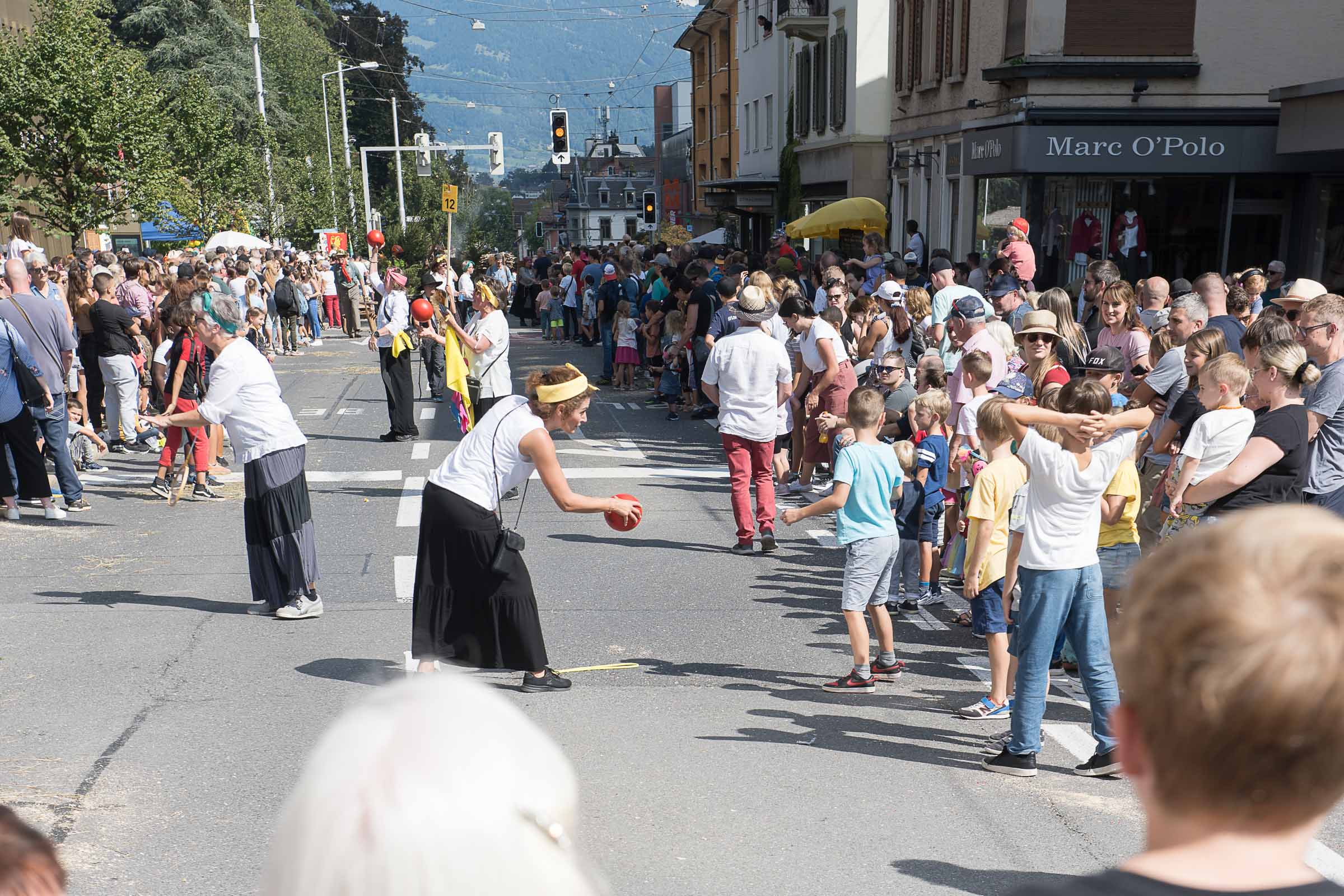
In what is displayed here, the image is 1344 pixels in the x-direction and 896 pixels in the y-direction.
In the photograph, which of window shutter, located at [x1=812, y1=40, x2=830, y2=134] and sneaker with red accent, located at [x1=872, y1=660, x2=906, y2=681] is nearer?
sneaker with red accent, located at [x1=872, y1=660, x2=906, y2=681]

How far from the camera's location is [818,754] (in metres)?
5.51

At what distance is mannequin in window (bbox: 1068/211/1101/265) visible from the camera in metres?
18.4

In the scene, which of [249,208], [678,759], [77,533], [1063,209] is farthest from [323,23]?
[678,759]

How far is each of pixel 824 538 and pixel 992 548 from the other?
3.92m

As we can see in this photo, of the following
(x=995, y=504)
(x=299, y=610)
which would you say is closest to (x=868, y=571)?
(x=995, y=504)

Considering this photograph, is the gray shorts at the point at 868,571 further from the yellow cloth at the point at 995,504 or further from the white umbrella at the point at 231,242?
the white umbrella at the point at 231,242

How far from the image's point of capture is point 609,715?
5.99 meters

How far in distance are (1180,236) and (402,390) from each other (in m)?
12.1

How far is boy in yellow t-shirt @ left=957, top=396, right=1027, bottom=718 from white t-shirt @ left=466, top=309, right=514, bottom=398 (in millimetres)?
5943

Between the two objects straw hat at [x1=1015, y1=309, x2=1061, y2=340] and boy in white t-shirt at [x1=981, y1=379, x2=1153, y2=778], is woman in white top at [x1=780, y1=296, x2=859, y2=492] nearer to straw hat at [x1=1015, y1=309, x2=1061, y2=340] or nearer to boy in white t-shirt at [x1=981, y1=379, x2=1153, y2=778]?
straw hat at [x1=1015, y1=309, x2=1061, y2=340]

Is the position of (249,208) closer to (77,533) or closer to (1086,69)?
(1086,69)

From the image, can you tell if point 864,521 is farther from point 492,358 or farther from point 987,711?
point 492,358

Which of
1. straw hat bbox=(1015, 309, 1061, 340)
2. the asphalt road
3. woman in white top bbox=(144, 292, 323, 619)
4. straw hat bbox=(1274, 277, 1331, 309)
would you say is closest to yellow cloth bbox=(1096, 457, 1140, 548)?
the asphalt road

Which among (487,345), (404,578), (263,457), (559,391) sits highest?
(559,391)
